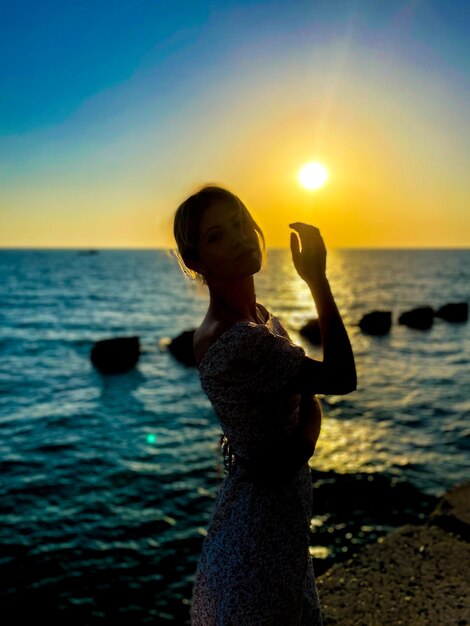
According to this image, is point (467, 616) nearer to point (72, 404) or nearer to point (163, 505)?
point (163, 505)

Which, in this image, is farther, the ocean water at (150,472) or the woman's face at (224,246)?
the ocean water at (150,472)

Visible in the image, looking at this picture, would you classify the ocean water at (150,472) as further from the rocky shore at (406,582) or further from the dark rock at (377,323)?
the dark rock at (377,323)

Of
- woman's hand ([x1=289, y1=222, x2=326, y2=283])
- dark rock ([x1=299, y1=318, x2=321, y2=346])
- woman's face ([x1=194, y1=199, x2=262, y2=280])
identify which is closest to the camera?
woman's hand ([x1=289, y1=222, x2=326, y2=283])

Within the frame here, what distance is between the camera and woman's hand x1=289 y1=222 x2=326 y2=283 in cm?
180

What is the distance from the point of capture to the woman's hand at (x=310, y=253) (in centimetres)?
180

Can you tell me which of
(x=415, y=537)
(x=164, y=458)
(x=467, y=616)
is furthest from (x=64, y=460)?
(x=467, y=616)

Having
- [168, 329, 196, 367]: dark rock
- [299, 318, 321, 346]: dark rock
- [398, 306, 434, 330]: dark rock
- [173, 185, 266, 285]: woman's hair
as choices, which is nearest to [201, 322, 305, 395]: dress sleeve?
[173, 185, 266, 285]: woman's hair

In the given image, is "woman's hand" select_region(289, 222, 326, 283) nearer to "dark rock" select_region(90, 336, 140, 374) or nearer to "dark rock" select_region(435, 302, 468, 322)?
"dark rock" select_region(90, 336, 140, 374)

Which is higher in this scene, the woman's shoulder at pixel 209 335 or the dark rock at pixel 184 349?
the woman's shoulder at pixel 209 335

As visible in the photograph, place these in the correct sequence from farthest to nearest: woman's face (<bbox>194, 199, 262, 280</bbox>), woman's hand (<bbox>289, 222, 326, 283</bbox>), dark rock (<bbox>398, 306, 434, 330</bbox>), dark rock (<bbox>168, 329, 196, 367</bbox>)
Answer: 1. dark rock (<bbox>398, 306, 434, 330</bbox>)
2. dark rock (<bbox>168, 329, 196, 367</bbox>)
3. woman's face (<bbox>194, 199, 262, 280</bbox>)
4. woman's hand (<bbox>289, 222, 326, 283</bbox>)

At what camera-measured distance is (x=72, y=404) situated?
A: 19969 millimetres

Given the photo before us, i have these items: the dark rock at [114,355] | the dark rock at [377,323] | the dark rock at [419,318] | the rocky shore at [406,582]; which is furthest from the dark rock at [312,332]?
the rocky shore at [406,582]

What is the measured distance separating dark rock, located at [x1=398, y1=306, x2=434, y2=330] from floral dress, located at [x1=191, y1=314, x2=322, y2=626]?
40.8 metres

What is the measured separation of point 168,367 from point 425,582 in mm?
23611
